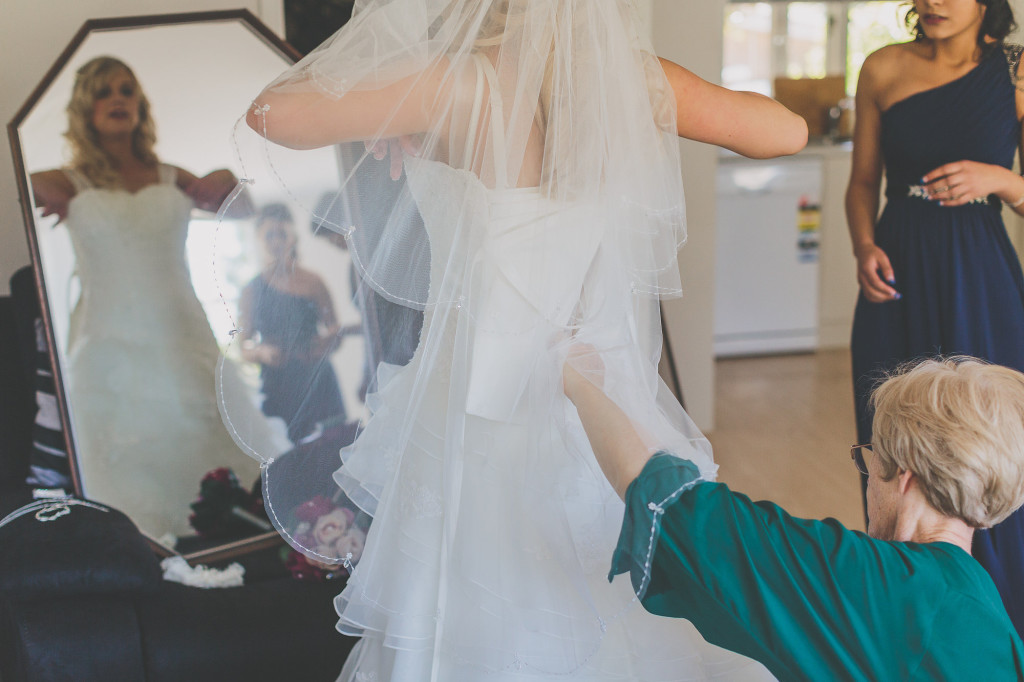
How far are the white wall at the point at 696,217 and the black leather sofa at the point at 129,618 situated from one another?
7.69 feet

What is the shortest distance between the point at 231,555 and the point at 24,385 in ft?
2.46

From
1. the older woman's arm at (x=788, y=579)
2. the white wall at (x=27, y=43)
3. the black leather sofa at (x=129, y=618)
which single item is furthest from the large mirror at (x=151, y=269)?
the older woman's arm at (x=788, y=579)

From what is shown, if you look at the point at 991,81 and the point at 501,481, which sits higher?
the point at 991,81

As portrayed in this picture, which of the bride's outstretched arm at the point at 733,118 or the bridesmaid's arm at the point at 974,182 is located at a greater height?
the bride's outstretched arm at the point at 733,118

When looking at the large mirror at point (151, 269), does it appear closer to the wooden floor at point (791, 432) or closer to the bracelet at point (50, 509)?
the bracelet at point (50, 509)

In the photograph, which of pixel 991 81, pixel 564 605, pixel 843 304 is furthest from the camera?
pixel 843 304

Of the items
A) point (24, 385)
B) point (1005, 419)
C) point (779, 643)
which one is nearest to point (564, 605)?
point (779, 643)

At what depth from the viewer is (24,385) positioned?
2639 mm

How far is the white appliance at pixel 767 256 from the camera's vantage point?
5.38m

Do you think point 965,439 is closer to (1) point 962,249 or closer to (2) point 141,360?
(1) point 962,249

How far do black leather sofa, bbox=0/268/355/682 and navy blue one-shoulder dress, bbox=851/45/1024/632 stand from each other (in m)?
1.33

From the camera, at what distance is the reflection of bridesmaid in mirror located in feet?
5.08

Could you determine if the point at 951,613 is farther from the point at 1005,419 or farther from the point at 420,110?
the point at 420,110

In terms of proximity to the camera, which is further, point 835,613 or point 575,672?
point 575,672
